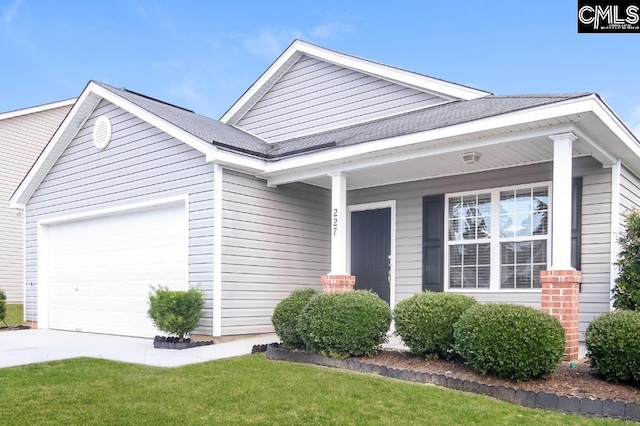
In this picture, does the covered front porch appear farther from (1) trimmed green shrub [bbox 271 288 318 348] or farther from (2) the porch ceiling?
(1) trimmed green shrub [bbox 271 288 318 348]

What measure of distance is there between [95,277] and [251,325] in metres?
3.91

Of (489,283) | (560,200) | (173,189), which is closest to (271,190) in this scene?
(173,189)

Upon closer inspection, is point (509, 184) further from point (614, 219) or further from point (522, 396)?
point (522, 396)

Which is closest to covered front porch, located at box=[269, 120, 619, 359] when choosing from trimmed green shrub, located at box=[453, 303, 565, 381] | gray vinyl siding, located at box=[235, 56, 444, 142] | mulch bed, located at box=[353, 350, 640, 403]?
mulch bed, located at box=[353, 350, 640, 403]

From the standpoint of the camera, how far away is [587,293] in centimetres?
760

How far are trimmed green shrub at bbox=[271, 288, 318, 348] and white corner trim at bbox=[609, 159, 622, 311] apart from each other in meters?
4.03

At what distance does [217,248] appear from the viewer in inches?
334

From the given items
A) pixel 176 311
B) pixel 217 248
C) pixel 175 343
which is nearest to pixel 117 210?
pixel 217 248

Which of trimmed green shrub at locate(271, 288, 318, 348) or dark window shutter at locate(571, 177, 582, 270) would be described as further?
dark window shutter at locate(571, 177, 582, 270)

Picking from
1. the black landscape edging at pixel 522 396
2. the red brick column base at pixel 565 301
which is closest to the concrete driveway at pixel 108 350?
the black landscape edging at pixel 522 396

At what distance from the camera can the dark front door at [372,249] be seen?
9.88 meters

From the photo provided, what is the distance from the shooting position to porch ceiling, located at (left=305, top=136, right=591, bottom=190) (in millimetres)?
7215

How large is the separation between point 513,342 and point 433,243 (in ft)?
13.4

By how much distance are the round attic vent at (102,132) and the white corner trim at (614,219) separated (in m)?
8.76
